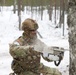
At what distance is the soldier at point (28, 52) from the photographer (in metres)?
3.48

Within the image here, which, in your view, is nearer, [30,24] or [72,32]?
[30,24]

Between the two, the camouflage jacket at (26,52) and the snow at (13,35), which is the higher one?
the camouflage jacket at (26,52)

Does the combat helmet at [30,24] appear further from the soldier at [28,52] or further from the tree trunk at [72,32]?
the tree trunk at [72,32]

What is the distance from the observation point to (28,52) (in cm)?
350

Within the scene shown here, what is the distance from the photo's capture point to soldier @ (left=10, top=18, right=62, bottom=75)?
3.48m

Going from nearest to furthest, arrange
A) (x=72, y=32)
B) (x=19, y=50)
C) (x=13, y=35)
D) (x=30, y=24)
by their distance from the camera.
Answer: (x=19, y=50)
(x=30, y=24)
(x=72, y=32)
(x=13, y=35)

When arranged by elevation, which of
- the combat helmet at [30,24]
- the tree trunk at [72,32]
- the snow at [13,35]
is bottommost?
the snow at [13,35]

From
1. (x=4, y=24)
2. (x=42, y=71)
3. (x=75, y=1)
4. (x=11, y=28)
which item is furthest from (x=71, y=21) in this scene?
(x=4, y=24)

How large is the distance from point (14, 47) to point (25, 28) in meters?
0.28

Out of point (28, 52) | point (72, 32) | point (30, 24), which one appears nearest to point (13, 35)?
point (72, 32)

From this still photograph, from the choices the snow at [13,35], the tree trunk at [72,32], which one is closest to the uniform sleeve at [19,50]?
the tree trunk at [72,32]

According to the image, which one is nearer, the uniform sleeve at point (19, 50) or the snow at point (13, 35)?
the uniform sleeve at point (19, 50)

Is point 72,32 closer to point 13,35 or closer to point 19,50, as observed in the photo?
point 19,50

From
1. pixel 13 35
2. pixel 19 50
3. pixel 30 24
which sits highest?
pixel 30 24
